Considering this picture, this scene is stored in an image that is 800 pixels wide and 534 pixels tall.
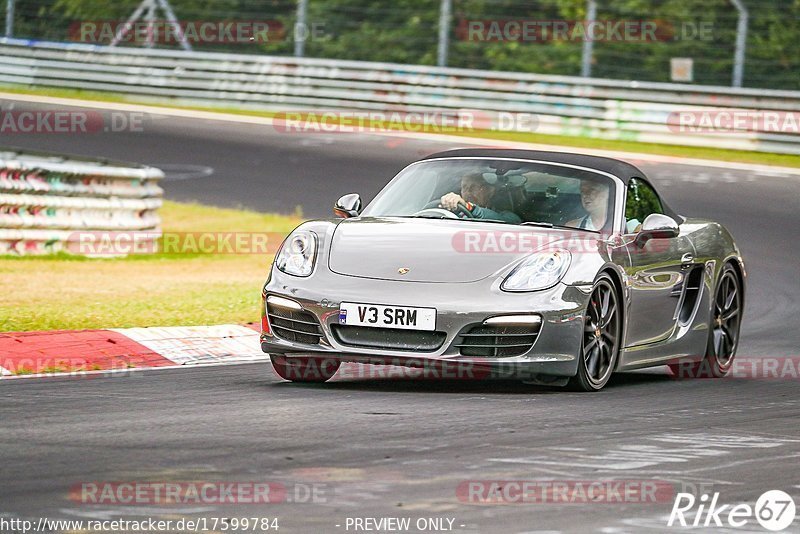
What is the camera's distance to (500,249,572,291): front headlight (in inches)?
328

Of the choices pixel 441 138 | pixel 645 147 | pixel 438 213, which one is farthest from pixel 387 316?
pixel 441 138

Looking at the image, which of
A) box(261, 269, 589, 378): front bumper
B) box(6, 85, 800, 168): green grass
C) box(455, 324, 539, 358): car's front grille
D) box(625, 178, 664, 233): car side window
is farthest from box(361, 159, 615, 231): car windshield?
box(6, 85, 800, 168): green grass

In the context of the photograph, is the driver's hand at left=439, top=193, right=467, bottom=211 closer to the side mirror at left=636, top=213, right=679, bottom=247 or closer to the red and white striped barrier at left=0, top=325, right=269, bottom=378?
the side mirror at left=636, top=213, right=679, bottom=247

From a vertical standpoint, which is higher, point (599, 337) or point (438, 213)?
point (438, 213)

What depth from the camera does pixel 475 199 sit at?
9305 mm

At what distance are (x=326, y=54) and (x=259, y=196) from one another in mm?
12813

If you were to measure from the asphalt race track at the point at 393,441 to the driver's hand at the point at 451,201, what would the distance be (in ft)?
3.28

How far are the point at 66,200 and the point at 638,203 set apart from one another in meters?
7.29

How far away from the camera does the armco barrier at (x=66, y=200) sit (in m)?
15.1

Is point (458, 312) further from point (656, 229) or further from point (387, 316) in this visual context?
point (656, 229)

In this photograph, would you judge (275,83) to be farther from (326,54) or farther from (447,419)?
(447,419)

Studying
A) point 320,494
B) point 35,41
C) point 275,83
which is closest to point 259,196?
point 275,83

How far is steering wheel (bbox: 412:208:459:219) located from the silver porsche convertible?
1cm

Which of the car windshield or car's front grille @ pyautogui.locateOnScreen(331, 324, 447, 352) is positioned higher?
the car windshield
